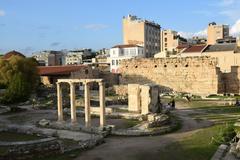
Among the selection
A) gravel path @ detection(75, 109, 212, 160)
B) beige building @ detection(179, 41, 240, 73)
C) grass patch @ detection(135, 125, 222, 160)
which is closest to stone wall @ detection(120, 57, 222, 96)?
beige building @ detection(179, 41, 240, 73)

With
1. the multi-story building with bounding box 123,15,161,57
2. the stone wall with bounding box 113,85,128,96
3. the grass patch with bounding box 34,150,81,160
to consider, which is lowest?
the grass patch with bounding box 34,150,81,160

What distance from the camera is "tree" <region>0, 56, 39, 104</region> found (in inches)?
1460

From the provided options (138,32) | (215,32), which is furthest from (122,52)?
(215,32)

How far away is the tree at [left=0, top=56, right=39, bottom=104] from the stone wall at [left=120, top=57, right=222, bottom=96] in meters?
17.3

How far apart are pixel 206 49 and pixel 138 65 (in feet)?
49.3

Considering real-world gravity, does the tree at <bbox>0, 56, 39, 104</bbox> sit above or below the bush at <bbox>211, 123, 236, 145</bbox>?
above

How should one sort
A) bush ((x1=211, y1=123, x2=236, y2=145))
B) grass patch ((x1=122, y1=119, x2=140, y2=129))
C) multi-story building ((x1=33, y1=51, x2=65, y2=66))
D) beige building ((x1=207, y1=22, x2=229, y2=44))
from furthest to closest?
multi-story building ((x1=33, y1=51, x2=65, y2=66))
beige building ((x1=207, y1=22, x2=229, y2=44))
grass patch ((x1=122, y1=119, x2=140, y2=129))
bush ((x1=211, y1=123, x2=236, y2=145))

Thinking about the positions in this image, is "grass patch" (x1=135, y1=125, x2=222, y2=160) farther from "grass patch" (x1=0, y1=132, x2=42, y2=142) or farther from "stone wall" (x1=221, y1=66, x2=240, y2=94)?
"stone wall" (x1=221, y1=66, x2=240, y2=94)

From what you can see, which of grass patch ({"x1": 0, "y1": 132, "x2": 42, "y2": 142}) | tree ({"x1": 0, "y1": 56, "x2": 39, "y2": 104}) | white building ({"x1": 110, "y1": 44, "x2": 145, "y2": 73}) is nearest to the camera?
grass patch ({"x1": 0, "y1": 132, "x2": 42, "y2": 142})

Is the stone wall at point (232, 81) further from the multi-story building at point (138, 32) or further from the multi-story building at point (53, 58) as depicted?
the multi-story building at point (53, 58)

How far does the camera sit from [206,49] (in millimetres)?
63938

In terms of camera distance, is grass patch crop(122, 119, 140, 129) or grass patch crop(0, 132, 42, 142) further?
grass patch crop(122, 119, 140, 129)

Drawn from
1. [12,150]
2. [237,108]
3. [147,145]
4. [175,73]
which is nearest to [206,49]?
[175,73]

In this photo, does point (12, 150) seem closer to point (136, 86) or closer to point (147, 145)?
point (147, 145)
